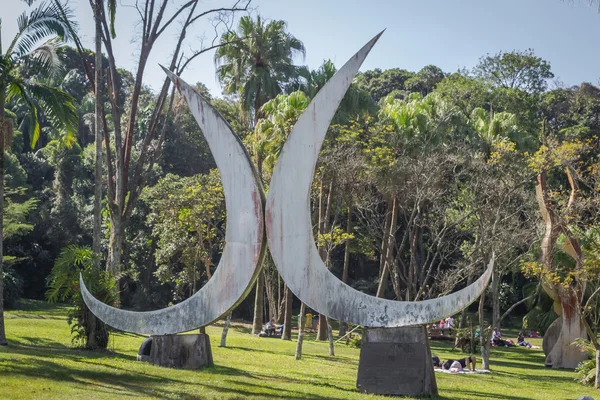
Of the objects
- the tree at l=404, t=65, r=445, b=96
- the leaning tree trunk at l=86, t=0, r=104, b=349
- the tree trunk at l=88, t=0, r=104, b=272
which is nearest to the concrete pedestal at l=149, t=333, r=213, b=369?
the leaning tree trunk at l=86, t=0, r=104, b=349

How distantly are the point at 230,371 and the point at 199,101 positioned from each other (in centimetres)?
493

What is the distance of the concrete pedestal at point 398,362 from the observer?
11773mm

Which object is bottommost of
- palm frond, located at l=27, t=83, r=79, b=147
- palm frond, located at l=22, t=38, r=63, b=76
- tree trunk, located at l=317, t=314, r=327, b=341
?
tree trunk, located at l=317, t=314, r=327, b=341

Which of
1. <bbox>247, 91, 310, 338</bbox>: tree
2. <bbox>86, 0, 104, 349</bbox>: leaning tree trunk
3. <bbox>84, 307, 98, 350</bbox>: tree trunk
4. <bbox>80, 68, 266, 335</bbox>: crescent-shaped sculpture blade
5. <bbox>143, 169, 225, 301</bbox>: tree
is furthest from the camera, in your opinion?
<bbox>143, 169, 225, 301</bbox>: tree

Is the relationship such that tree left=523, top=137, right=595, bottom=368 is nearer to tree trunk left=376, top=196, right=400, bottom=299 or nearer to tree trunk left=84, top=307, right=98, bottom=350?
tree trunk left=376, top=196, right=400, bottom=299

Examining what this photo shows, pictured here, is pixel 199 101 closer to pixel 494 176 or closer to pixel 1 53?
pixel 1 53

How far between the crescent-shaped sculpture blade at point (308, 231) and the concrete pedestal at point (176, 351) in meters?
2.52

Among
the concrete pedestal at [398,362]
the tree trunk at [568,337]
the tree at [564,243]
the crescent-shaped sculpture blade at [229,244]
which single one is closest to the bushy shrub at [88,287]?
the crescent-shaped sculpture blade at [229,244]

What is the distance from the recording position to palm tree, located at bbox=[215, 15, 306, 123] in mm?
27109

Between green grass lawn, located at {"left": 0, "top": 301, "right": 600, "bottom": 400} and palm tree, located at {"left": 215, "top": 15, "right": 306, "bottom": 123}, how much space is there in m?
9.54

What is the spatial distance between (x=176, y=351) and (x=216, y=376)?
37.0 inches

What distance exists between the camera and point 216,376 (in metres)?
12.8

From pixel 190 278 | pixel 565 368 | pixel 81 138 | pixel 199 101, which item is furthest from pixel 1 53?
pixel 81 138

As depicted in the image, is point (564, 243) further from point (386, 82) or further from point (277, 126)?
point (386, 82)
